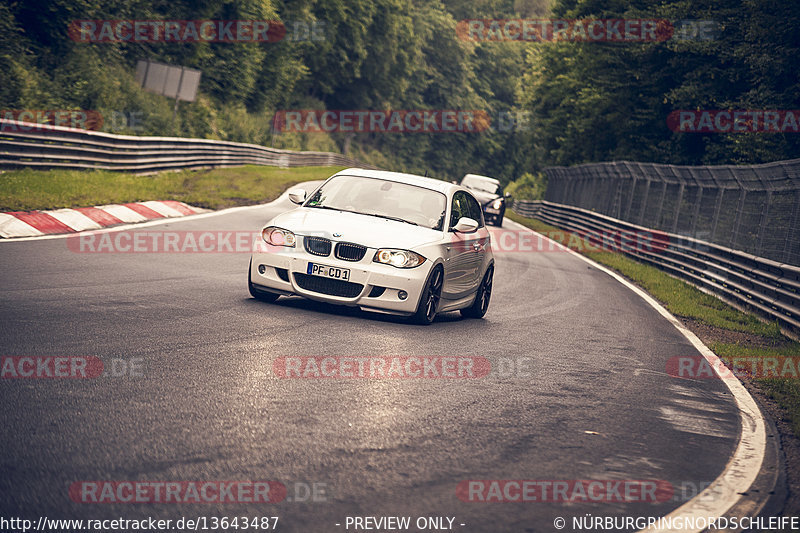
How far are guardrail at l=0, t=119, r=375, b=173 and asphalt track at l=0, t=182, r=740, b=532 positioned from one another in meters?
8.03

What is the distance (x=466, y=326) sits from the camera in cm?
1061

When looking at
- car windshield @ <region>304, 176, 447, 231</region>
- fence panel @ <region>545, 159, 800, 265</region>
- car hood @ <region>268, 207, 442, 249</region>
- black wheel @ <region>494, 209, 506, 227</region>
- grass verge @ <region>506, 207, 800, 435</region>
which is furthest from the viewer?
black wheel @ <region>494, 209, 506, 227</region>

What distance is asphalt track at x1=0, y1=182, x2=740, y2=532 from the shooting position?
14.7 ft

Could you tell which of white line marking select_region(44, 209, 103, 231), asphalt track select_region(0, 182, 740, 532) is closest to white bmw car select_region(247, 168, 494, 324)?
asphalt track select_region(0, 182, 740, 532)

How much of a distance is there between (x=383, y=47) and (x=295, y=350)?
75083 mm

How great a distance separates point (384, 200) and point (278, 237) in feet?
4.60

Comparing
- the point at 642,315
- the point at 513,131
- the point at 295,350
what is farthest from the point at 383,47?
the point at 295,350

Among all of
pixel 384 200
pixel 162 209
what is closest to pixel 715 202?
pixel 384 200

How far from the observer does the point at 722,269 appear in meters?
16.8

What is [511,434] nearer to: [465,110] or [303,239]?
[303,239]

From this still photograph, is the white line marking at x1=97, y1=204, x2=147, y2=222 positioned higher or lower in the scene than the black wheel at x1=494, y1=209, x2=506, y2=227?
higher

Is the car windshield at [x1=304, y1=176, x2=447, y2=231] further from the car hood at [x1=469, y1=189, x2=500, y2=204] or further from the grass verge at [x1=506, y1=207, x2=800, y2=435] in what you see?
the car hood at [x1=469, y1=189, x2=500, y2=204]

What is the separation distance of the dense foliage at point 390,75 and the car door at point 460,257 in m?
6.41

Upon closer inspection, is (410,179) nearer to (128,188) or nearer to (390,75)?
(128,188)
